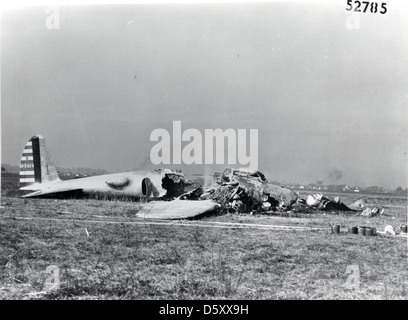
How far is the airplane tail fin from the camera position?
6457 mm

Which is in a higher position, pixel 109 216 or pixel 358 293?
pixel 109 216

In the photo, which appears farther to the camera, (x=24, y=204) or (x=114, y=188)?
(x=114, y=188)

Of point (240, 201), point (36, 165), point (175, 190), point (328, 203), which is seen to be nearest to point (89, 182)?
point (36, 165)

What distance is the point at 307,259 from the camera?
529cm

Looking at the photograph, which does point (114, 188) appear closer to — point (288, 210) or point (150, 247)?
point (150, 247)

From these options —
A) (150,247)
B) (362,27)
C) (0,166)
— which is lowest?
(150,247)

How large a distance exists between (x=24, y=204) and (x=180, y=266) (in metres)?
3.64

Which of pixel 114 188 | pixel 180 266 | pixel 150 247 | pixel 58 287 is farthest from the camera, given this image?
pixel 114 188

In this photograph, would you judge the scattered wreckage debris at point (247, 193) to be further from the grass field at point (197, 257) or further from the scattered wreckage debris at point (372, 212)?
the scattered wreckage debris at point (372, 212)

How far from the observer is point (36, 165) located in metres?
7.32

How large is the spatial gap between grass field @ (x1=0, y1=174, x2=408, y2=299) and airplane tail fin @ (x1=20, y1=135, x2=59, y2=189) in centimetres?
68

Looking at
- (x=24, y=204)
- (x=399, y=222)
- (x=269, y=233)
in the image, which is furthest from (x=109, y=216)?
(x=399, y=222)

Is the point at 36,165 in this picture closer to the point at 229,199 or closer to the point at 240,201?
the point at 229,199

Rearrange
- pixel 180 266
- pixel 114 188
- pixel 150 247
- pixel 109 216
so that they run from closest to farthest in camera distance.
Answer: pixel 180 266, pixel 150 247, pixel 109 216, pixel 114 188
